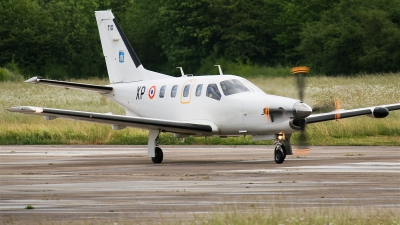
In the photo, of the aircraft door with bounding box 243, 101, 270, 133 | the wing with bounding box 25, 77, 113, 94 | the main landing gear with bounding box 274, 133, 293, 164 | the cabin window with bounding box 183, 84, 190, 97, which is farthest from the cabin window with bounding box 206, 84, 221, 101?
the wing with bounding box 25, 77, 113, 94

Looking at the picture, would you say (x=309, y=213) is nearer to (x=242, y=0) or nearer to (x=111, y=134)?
(x=111, y=134)

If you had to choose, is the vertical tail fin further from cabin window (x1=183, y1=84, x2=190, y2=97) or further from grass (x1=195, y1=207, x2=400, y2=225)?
grass (x1=195, y1=207, x2=400, y2=225)

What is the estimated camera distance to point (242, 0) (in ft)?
250

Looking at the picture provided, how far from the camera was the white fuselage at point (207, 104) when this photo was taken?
2306 cm

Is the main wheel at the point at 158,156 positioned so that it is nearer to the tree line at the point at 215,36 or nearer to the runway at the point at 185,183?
the runway at the point at 185,183

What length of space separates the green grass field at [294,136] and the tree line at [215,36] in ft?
38.1

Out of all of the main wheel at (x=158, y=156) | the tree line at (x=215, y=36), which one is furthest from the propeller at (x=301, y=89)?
the tree line at (x=215, y=36)

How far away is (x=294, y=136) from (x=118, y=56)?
734cm

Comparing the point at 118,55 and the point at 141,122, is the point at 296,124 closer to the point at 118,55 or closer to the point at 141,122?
the point at 141,122

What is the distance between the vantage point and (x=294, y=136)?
33.0 metres

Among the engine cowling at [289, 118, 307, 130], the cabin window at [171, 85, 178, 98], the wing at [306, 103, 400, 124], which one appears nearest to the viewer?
the engine cowling at [289, 118, 307, 130]

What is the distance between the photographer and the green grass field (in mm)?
33781

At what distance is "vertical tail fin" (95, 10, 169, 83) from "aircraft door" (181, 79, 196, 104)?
8.43ft

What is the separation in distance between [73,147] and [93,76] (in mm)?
33646
